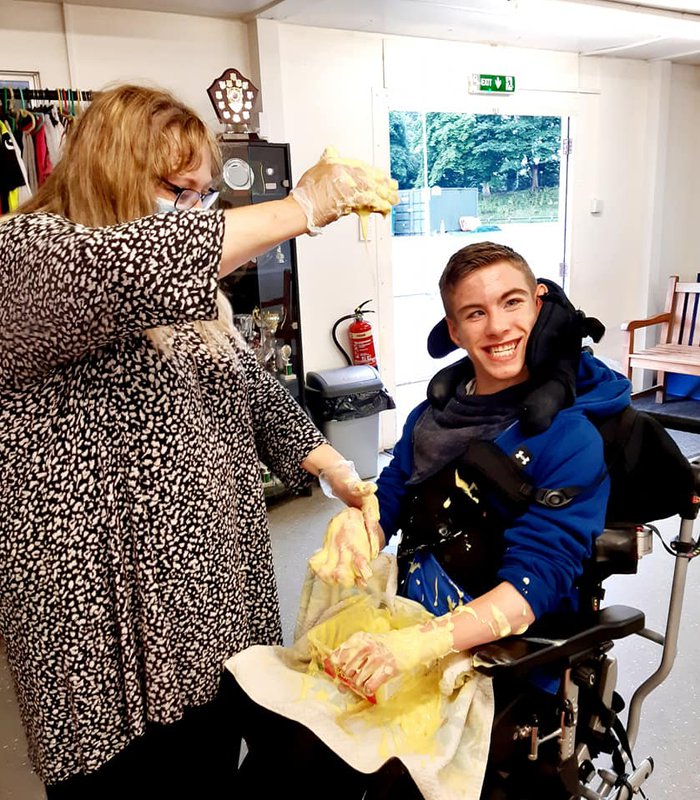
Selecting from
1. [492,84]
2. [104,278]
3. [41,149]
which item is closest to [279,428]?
A: [104,278]

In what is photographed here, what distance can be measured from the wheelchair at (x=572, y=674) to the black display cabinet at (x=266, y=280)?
2586mm

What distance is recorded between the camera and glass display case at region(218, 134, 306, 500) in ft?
11.6

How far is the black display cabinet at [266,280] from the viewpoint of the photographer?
11.6 feet

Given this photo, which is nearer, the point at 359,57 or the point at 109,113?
the point at 109,113

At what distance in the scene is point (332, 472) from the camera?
1.44 m

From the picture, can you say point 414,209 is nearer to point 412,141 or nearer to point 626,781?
point 412,141

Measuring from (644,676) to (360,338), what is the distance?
2.50m

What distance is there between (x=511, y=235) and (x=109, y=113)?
4707 millimetres

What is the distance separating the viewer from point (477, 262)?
147cm

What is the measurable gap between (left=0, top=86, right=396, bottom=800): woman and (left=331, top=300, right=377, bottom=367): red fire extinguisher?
299cm

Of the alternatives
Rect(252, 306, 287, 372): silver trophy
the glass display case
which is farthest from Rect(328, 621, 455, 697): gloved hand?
Rect(252, 306, 287, 372): silver trophy

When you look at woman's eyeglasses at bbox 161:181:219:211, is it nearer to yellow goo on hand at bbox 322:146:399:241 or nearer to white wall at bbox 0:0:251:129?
yellow goo on hand at bbox 322:146:399:241

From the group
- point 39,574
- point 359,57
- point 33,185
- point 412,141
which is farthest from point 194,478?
point 412,141

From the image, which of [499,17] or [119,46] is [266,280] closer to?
[119,46]
